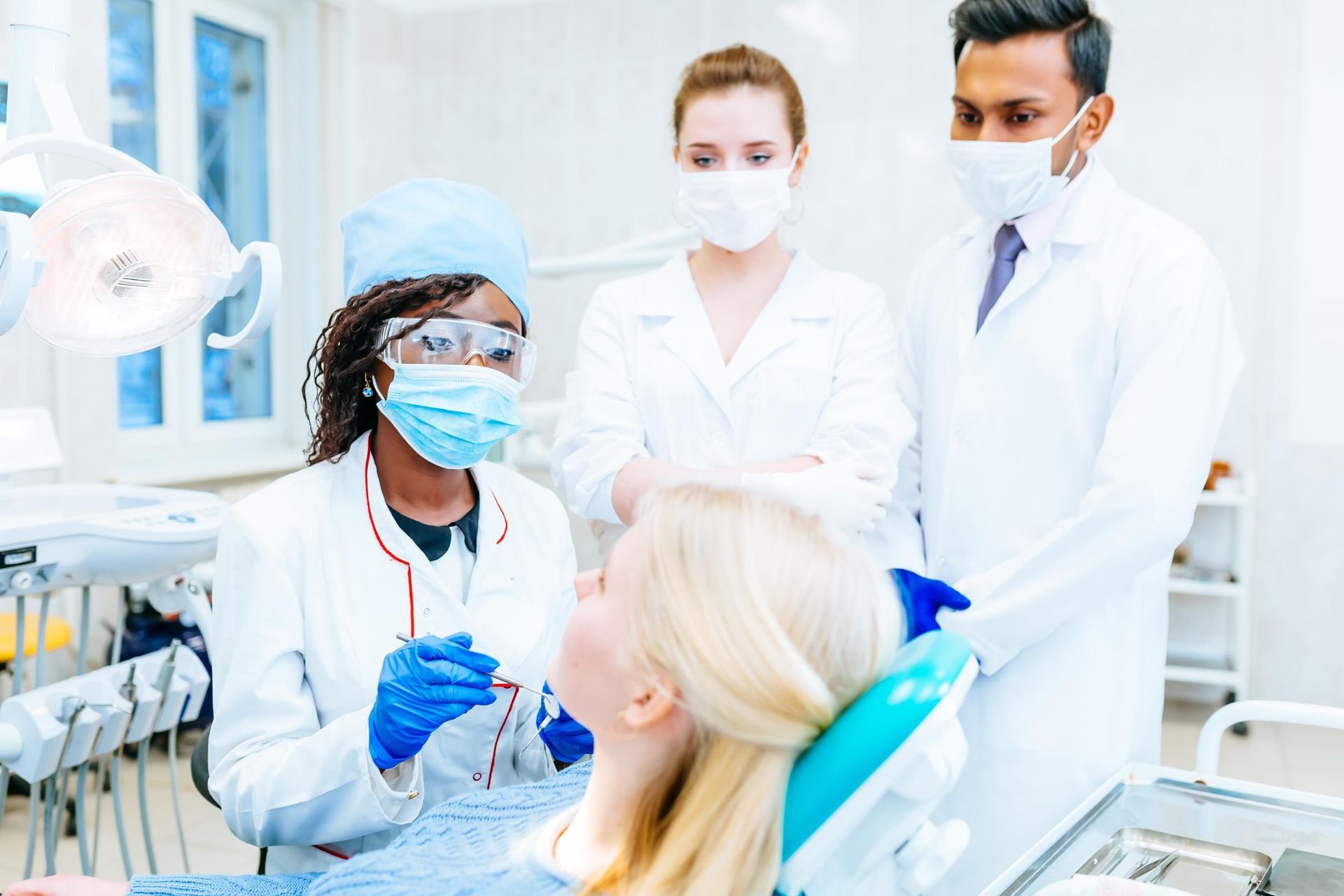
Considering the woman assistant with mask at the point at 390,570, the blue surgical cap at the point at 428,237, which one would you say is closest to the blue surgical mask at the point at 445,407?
the woman assistant with mask at the point at 390,570

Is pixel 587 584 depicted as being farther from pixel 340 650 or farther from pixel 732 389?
pixel 732 389

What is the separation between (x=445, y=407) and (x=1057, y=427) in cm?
87

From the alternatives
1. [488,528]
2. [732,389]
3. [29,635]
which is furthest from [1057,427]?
[29,635]

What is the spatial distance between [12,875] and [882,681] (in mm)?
2523

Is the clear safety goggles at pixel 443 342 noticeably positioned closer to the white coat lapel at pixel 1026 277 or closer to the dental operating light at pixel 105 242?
the dental operating light at pixel 105 242

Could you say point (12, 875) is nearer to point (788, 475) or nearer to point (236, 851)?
point (236, 851)

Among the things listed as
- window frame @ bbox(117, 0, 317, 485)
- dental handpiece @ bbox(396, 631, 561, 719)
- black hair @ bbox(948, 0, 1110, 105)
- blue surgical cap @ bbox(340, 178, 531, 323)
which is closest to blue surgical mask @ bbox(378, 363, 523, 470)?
blue surgical cap @ bbox(340, 178, 531, 323)

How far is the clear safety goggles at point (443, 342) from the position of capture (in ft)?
4.36

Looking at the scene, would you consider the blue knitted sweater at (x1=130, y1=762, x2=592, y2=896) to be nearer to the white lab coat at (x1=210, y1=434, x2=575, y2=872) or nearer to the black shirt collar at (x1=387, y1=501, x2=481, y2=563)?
the white lab coat at (x1=210, y1=434, x2=575, y2=872)

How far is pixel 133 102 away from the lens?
359 centimetres

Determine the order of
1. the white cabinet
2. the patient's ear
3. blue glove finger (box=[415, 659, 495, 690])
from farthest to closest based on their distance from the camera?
the white cabinet
blue glove finger (box=[415, 659, 495, 690])
the patient's ear

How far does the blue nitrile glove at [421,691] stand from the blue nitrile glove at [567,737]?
192mm

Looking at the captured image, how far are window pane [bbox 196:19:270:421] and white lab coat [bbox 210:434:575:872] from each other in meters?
2.91

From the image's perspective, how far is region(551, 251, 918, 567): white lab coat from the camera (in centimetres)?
162
